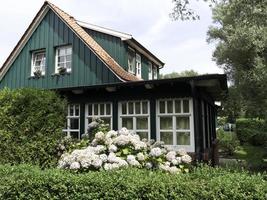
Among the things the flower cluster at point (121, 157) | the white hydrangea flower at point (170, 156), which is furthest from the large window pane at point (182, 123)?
the white hydrangea flower at point (170, 156)

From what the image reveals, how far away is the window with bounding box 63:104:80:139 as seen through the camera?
12.1m

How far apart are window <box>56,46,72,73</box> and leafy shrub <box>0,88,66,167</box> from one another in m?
5.62

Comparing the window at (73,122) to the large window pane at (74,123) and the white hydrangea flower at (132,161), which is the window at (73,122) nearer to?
the large window pane at (74,123)

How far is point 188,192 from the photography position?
4316mm

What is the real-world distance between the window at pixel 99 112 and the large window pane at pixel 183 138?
270 cm

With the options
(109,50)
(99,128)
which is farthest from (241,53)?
(99,128)

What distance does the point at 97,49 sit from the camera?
1423cm

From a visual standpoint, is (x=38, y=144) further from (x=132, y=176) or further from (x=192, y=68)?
(x=192, y=68)

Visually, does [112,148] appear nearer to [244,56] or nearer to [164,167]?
[164,167]

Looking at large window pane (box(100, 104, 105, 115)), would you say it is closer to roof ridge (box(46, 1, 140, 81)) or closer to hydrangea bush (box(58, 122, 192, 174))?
roof ridge (box(46, 1, 140, 81))

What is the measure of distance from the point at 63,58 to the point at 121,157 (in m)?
9.51

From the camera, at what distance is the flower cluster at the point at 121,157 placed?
6227 millimetres

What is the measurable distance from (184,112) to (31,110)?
4727mm

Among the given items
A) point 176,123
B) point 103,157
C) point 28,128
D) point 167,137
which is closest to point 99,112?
point 167,137
